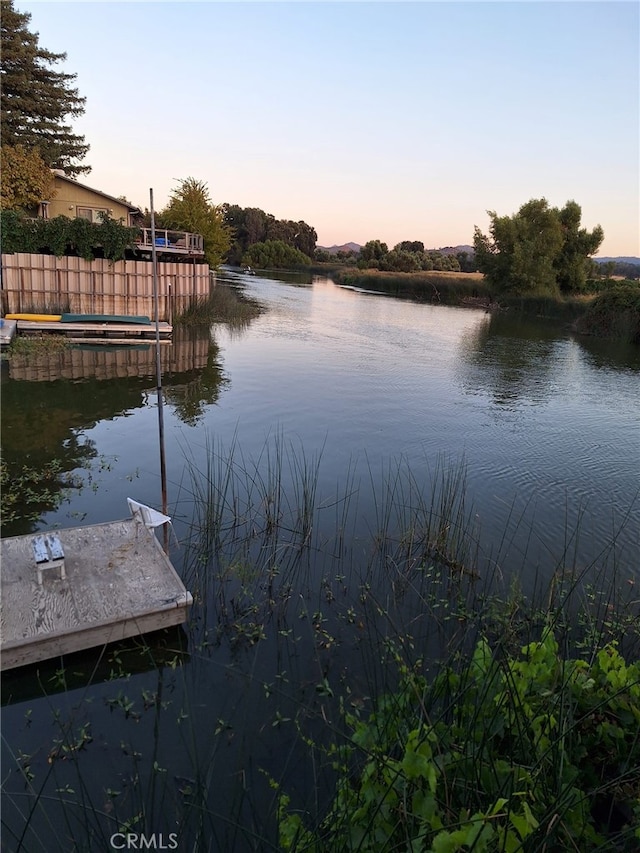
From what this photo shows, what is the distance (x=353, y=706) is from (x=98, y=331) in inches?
578

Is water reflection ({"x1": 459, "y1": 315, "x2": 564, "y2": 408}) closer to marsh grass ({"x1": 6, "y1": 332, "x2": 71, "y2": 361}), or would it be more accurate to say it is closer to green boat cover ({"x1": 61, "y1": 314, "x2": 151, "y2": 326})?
green boat cover ({"x1": 61, "y1": 314, "x2": 151, "y2": 326})

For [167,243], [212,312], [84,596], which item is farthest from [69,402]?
[212,312]

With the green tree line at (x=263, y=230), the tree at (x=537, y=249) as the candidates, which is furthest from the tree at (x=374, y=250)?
the tree at (x=537, y=249)

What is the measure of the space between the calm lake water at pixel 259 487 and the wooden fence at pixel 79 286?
7.98 feet

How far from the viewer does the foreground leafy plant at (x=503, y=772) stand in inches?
67.8

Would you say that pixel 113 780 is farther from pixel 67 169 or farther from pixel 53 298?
pixel 67 169

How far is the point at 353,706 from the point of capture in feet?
10.9

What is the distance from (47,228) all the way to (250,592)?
15.1m

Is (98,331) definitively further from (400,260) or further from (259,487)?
(400,260)

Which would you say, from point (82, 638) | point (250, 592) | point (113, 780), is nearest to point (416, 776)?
point (113, 780)

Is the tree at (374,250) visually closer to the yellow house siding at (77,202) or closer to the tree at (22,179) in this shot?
the yellow house siding at (77,202)

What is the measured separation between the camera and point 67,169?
37406 millimetres

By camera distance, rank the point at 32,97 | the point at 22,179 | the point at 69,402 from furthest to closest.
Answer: the point at 32,97
the point at 22,179
the point at 69,402

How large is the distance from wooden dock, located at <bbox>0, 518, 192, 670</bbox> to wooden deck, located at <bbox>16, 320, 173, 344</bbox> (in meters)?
11.5
